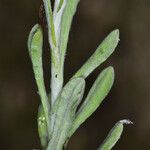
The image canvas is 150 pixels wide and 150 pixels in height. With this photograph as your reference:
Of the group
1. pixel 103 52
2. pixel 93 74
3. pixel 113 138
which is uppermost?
pixel 103 52

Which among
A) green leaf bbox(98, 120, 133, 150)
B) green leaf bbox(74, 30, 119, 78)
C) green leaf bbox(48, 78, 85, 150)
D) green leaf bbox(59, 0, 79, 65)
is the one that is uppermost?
green leaf bbox(59, 0, 79, 65)

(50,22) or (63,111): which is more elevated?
(50,22)

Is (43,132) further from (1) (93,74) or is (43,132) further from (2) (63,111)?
(1) (93,74)

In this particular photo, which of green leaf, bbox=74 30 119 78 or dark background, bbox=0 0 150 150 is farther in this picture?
dark background, bbox=0 0 150 150

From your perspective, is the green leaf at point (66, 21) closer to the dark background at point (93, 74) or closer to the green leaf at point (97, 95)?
the green leaf at point (97, 95)

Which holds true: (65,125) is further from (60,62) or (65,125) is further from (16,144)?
(16,144)

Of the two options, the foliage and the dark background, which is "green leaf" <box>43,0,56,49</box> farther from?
the dark background

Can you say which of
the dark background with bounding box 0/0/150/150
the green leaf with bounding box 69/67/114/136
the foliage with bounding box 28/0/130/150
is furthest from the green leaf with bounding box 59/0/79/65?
the dark background with bounding box 0/0/150/150

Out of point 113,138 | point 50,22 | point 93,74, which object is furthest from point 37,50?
point 93,74
